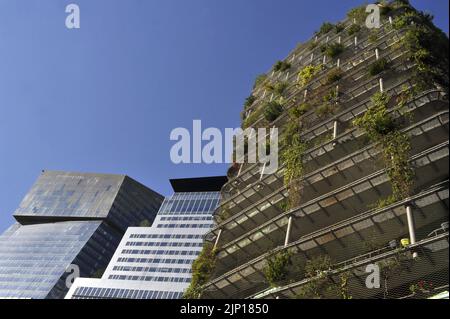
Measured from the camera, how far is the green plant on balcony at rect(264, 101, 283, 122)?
1188 inches

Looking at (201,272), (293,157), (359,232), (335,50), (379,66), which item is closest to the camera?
(359,232)

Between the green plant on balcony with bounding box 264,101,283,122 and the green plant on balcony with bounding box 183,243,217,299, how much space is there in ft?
36.0

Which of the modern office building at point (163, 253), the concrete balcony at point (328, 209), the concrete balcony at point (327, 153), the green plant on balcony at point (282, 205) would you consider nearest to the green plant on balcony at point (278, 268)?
the concrete balcony at point (328, 209)

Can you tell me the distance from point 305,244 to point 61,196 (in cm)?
17068

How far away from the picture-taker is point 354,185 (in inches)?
733

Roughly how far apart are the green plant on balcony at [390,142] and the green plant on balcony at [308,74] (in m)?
9.87

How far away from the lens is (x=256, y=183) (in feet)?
84.6

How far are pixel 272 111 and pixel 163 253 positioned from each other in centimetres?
7835

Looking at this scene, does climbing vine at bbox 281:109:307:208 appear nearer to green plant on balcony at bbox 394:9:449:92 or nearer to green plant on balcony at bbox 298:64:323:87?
green plant on balcony at bbox 298:64:323:87

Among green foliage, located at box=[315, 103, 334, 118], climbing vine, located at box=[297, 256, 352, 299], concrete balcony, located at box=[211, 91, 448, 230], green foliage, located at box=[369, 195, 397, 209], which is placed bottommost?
climbing vine, located at box=[297, 256, 352, 299]

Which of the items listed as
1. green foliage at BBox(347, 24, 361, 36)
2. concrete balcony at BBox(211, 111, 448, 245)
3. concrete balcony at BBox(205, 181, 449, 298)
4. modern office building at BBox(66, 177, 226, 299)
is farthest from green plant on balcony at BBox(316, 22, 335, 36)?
modern office building at BBox(66, 177, 226, 299)

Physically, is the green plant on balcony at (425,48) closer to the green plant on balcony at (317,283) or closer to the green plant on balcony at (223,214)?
the green plant on balcony at (317,283)

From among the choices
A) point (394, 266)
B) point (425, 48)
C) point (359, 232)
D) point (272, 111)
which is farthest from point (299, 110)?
point (394, 266)

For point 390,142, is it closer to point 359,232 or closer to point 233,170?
point 359,232
